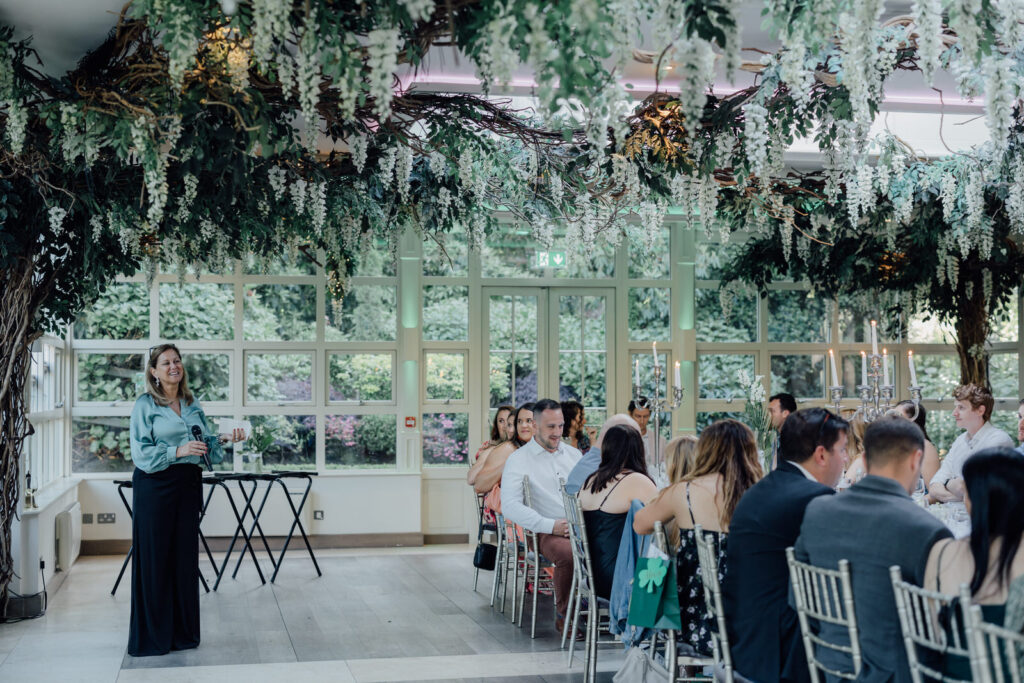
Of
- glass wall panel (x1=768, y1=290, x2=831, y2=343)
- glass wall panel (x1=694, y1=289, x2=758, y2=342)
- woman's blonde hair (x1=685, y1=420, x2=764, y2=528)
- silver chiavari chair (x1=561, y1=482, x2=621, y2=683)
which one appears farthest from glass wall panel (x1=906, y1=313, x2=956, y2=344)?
woman's blonde hair (x1=685, y1=420, x2=764, y2=528)

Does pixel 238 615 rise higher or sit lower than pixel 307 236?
lower

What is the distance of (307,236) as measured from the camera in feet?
22.2

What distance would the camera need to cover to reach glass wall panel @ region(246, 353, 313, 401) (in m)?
9.30

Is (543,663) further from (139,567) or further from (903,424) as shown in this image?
(903,424)

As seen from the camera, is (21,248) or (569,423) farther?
(569,423)

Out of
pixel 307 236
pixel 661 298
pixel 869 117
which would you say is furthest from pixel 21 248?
pixel 661 298

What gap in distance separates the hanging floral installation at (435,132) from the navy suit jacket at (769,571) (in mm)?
1199

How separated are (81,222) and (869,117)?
160 inches

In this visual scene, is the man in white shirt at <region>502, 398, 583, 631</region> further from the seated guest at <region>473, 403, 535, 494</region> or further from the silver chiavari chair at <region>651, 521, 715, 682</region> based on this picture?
the silver chiavari chair at <region>651, 521, 715, 682</region>

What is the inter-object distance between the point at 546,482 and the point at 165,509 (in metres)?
1.98

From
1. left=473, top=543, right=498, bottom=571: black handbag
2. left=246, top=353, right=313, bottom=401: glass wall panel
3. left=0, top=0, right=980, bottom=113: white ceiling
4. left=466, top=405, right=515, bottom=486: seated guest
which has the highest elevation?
left=0, top=0, right=980, bottom=113: white ceiling

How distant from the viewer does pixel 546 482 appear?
5.88 meters

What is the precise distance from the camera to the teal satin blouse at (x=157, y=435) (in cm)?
533

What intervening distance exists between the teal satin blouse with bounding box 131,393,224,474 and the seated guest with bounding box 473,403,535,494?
1740 millimetres
